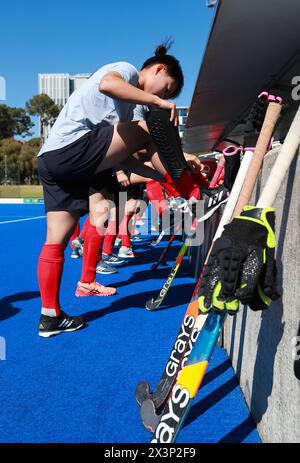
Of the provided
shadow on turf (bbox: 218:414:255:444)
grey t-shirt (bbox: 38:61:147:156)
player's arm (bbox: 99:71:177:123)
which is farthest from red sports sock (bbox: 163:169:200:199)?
shadow on turf (bbox: 218:414:255:444)

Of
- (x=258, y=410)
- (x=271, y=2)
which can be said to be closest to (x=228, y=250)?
(x=258, y=410)

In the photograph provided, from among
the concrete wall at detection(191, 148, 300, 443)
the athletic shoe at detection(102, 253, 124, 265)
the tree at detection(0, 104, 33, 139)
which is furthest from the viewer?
the tree at detection(0, 104, 33, 139)

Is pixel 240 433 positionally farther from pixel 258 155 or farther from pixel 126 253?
pixel 126 253

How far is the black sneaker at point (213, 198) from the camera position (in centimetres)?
218

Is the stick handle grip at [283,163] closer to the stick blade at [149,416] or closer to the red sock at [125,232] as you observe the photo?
the stick blade at [149,416]

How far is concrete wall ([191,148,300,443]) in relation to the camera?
1161 millimetres

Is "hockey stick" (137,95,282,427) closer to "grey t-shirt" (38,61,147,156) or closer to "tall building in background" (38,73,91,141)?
"grey t-shirt" (38,61,147,156)

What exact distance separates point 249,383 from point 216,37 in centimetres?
261

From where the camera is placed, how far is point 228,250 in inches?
37.8

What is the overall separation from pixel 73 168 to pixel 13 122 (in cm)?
6334

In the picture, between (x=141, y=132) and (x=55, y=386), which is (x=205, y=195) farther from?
(x=55, y=386)

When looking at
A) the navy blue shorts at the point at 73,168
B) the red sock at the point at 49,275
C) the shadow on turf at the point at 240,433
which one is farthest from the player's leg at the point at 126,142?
the shadow on turf at the point at 240,433

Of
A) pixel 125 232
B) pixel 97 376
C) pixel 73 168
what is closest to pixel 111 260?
pixel 125 232

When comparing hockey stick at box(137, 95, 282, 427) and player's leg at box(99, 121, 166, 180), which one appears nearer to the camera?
hockey stick at box(137, 95, 282, 427)
